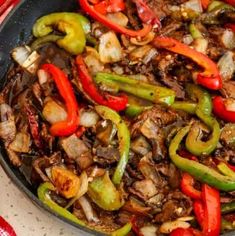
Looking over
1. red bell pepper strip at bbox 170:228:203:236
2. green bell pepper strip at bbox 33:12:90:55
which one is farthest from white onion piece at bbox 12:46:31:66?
red bell pepper strip at bbox 170:228:203:236

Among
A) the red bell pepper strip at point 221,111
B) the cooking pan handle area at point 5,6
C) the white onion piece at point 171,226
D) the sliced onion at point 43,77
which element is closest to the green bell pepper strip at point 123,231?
the white onion piece at point 171,226

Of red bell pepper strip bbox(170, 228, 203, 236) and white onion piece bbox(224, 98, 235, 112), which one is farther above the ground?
white onion piece bbox(224, 98, 235, 112)

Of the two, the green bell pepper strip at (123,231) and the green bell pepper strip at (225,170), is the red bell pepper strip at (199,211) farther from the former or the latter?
the green bell pepper strip at (123,231)

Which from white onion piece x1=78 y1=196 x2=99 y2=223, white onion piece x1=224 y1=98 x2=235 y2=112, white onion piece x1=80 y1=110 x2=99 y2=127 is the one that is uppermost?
white onion piece x1=80 y1=110 x2=99 y2=127

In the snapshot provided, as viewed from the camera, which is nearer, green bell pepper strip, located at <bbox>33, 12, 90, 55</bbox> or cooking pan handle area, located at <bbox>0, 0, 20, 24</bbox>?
green bell pepper strip, located at <bbox>33, 12, 90, 55</bbox>

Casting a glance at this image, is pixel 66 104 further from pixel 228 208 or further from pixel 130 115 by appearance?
pixel 228 208

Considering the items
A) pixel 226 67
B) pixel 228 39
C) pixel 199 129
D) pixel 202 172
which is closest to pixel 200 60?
pixel 226 67

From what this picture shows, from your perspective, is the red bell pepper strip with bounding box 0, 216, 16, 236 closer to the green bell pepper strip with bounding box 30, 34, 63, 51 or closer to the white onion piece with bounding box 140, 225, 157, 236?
the white onion piece with bounding box 140, 225, 157, 236
